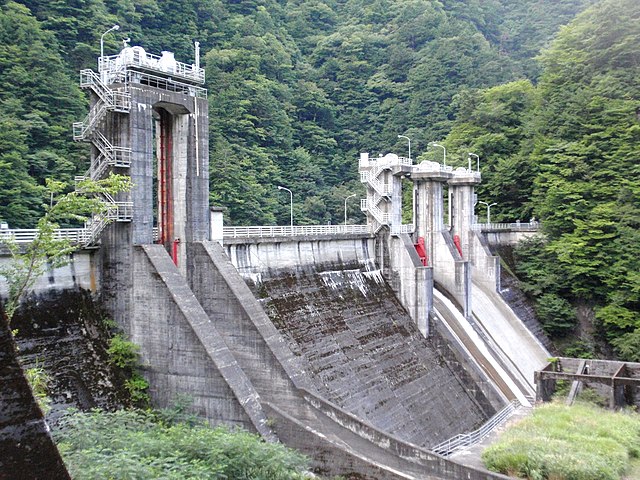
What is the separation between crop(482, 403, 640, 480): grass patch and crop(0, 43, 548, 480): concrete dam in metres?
2.08

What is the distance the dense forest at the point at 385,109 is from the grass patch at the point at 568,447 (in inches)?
553

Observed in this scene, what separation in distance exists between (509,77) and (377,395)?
191 feet

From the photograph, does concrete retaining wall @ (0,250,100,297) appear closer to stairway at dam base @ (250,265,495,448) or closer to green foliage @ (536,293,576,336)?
stairway at dam base @ (250,265,495,448)

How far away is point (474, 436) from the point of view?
79.9 feet

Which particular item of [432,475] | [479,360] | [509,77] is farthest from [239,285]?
[509,77]

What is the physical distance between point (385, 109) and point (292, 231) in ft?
161

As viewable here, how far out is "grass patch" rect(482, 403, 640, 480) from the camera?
17.2m

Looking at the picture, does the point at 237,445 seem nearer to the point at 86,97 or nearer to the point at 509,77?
the point at 86,97

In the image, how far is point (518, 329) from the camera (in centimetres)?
3572

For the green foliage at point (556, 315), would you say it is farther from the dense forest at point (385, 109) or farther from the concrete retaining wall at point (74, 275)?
the concrete retaining wall at point (74, 275)

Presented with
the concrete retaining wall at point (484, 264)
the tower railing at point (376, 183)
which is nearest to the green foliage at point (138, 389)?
the tower railing at point (376, 183)

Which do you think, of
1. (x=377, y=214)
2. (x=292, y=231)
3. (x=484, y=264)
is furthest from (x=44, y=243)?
(x=484, y=264)

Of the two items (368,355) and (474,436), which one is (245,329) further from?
(474,436)

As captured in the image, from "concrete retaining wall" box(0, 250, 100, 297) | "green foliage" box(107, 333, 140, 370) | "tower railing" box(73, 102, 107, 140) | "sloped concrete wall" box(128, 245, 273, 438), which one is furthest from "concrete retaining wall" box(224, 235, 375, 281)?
"tower railing" box(73, 102, 107, 140)
